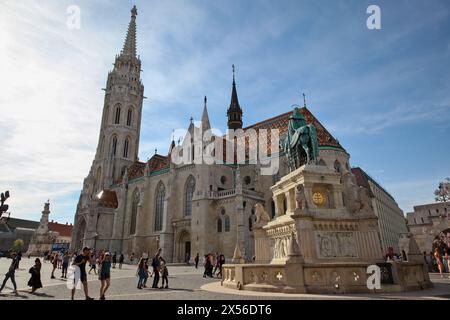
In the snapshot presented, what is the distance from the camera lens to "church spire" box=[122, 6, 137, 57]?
195 ft

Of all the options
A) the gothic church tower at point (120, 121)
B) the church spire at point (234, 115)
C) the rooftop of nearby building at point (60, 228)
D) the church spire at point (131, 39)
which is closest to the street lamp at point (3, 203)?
the church spire at point (234, 115)

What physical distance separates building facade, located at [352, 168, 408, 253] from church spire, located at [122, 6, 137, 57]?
4843cm

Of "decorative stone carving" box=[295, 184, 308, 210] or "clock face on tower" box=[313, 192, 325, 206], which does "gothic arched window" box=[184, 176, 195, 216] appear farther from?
"decorative stone carving" box=[295, 184, 308, 210]

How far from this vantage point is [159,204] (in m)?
40.9

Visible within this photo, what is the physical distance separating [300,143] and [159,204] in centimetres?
3213

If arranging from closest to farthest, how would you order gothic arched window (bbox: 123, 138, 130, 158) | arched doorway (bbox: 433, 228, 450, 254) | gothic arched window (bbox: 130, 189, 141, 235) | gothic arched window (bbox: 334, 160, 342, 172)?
arched doorway (bbox: 433, 228, 450, 254) < gothic arched window (bbox: 334, 160, 342, 172) < gothic arched window (bbox: 130, 189, 141, 235) < gothic arched window (bbox: 123, 138, 130, 158)

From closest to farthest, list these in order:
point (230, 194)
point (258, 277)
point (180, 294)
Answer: point (258, 277) → point (180, 294) → point (230, 194)

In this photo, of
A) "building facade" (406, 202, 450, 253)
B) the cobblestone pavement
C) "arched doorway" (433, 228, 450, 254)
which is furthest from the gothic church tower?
"arched doorway" (433, 228, 450, 254)

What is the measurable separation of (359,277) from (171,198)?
103ft

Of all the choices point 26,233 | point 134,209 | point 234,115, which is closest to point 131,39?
point 234,115

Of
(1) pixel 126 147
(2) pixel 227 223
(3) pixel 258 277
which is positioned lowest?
(3) pixel 258 277

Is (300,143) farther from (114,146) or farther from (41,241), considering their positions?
(41,241)

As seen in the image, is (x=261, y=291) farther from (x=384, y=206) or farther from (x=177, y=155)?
(x=384, y=206)
